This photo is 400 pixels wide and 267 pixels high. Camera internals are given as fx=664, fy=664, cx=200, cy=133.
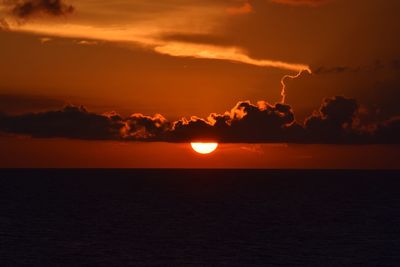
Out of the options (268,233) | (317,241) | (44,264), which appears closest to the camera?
(44,264)

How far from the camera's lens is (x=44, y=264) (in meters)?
71.1

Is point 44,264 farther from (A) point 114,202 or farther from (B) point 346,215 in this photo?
(A) point 114,202

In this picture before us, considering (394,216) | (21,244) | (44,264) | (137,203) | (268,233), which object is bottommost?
(44,264)

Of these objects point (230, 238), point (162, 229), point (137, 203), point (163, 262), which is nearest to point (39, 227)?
Answer: point (162, 229)

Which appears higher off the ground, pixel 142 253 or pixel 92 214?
pixel 92 214

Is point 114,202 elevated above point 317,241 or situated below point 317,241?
above

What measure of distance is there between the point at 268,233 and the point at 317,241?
10.0m

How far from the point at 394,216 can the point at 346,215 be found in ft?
30.8

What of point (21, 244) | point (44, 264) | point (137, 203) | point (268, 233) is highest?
point (137, 203)

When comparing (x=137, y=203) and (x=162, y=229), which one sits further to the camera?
(x=137, y=203)

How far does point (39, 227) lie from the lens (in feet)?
348

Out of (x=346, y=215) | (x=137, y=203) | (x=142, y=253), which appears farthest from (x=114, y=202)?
(x=142, y=253)

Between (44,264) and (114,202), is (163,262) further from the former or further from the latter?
(114,202)

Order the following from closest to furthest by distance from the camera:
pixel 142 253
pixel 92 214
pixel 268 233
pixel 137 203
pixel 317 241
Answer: pixel 142 253 < pixel 317 241 < pixel 268 233 < pixel 92 214 < pixel 137 203
